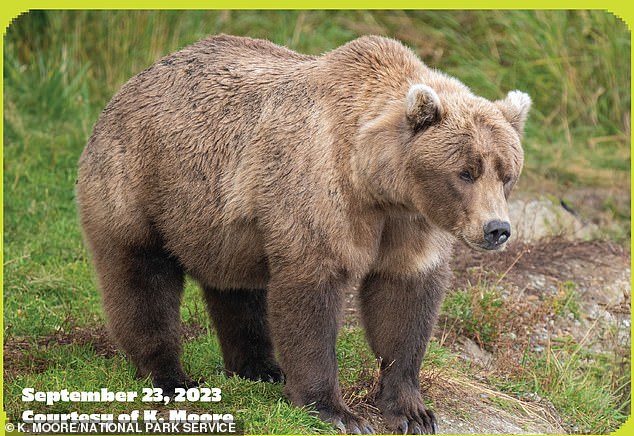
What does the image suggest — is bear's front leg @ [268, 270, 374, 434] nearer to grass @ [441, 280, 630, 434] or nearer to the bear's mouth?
the bear's mouth

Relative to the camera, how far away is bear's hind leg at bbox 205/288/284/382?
25.4 ft

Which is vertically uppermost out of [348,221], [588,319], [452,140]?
[452,140]

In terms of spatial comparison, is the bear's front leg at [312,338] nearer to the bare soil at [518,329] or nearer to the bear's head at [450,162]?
the bare soil at [518,329]

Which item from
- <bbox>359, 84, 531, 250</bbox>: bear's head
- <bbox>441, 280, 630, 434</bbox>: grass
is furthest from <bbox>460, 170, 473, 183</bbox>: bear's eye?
<bbox>441, 280, 630, 434</bbox>: grass

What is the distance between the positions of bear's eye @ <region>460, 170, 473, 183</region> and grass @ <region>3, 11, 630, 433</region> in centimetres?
240

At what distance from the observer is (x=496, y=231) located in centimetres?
598

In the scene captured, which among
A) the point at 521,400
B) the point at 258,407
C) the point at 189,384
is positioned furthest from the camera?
the point at 521,400

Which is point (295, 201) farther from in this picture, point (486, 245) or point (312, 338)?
point (486, 245)

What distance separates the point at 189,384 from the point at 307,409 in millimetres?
1133

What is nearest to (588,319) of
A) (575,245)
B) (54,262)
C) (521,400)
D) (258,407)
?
(575,245)

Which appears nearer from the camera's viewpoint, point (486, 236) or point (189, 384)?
point (486, 236)

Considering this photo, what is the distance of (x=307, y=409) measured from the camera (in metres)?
6.61

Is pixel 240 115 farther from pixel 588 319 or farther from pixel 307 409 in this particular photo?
pixel 588 319

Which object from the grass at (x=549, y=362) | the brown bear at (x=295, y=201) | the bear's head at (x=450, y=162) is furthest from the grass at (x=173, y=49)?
the bear's head at (x=450, y=162)
